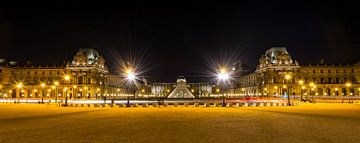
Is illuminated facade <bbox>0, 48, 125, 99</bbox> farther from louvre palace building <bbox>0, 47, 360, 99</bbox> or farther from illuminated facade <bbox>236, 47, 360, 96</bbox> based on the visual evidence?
illuminated facade <bbox>236, 47, 360, 96</bbox>

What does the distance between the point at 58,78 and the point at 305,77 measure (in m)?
105

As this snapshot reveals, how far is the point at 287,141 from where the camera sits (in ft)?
49.0

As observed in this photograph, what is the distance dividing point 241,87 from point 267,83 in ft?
140

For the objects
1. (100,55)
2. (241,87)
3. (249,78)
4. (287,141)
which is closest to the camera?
(287,141)

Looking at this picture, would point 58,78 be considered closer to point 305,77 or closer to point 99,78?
point 99,78

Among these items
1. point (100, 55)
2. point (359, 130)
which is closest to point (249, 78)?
point (100, 55)

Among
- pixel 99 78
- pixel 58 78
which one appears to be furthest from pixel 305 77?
pixel 58 78

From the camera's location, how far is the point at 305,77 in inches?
5094

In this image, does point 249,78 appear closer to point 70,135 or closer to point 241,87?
point 241,87

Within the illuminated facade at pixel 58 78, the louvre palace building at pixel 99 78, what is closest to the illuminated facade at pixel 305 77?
the louvre palace building at pixel 99 78

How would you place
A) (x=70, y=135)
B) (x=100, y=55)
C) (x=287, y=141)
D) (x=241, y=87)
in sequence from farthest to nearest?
1. (x=241, y=87)
2. (x=100, y=55)
3. (x=70, y=135)
4. (x=287, y=141)

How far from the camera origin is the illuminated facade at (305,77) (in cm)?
12494

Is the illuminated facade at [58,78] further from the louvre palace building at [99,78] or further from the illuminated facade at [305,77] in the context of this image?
the illuminated facade at [305,77]

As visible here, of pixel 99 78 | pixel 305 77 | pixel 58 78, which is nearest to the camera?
pixel 305 77
